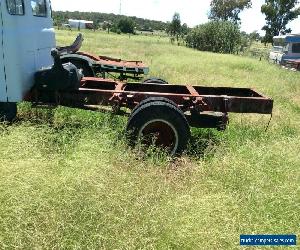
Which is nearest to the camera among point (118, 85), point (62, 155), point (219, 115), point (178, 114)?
point (62, 155)

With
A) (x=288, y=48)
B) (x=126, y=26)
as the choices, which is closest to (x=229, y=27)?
(x=288, y=48)

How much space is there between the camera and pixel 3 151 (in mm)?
4320

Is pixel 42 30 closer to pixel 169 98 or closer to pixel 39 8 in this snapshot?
pixel 39 8

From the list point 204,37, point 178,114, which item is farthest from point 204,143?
point 204,37

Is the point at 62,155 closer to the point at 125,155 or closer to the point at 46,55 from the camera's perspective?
the point at 125,155

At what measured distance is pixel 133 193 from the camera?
3930 mm

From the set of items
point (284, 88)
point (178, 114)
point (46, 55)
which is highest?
point (46, 55)

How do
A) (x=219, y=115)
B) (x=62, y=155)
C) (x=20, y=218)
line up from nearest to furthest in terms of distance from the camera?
(x=20, y=218) < (x=62, y=155) < (x=219, y=115)

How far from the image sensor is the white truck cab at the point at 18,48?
5.52m

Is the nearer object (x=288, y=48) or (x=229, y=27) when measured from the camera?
(x=288, y=48)

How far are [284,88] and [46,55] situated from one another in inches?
376

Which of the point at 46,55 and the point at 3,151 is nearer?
the point at 3,151

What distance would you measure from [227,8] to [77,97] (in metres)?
74.7

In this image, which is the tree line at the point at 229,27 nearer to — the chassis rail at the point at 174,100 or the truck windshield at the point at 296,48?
the truck windshield at the point at 296,48
